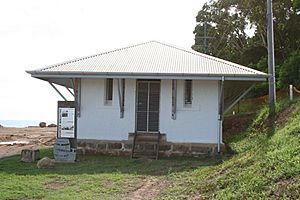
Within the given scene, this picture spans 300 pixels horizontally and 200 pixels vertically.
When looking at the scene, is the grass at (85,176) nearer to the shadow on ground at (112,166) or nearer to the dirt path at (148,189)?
the shadow on ground at (112,166)

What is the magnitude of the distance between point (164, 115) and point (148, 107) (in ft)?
2.45

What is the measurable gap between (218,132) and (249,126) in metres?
4.17

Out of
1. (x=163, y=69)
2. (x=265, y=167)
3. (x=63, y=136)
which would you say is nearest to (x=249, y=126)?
(x=163, y=69)

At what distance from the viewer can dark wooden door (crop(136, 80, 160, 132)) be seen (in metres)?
17.2

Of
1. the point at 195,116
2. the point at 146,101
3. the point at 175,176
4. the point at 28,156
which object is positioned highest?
Result: the point at 146,101

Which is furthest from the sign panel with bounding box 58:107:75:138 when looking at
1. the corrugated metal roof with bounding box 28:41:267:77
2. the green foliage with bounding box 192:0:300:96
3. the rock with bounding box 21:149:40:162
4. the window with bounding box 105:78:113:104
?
the green foliage with bounding box 192:0:300:96

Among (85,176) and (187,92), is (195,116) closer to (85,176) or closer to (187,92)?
(187,92)

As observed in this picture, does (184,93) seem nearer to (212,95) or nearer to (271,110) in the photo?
(212,95)

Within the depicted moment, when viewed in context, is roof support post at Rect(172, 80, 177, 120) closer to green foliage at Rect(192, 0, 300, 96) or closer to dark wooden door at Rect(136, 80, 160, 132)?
dark wooden door at Rect(136, 80, 160, 132)

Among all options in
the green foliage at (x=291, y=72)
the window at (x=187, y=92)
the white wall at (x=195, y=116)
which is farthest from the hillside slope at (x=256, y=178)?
the green foliage at (x=291, y=72)

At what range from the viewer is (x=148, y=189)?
1058cm

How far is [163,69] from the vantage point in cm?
1652

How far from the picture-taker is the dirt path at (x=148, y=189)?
985 cm

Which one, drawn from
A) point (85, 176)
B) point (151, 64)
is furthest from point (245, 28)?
point (85, 176)
